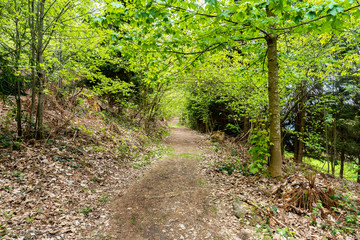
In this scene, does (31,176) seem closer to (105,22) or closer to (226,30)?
(105,22)

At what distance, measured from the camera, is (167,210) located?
175 inches

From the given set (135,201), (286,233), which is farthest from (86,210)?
(286,233)

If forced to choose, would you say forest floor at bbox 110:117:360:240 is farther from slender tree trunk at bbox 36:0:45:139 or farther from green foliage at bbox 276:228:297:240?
slender tree trunk at bbox 36:0:45:139

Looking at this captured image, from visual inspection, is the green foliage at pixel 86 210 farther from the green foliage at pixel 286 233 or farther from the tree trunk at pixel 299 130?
the tree trunk at pixel 299 130

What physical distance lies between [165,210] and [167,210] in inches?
2.1

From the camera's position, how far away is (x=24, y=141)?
561 centimetres

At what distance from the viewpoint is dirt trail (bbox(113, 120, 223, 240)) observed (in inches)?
145

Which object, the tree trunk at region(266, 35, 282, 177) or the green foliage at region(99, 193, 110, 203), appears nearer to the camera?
the green foliage at region(99, 193, 110, 203)

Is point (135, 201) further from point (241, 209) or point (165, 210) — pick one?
point (241, 209)

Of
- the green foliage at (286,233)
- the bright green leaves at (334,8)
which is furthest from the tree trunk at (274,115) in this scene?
the bright green leaves at (334,8)

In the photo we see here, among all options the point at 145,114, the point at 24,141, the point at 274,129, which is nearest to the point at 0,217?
the point at 24,141

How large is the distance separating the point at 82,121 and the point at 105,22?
6359mm

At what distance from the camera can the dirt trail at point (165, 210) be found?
12.0 ft

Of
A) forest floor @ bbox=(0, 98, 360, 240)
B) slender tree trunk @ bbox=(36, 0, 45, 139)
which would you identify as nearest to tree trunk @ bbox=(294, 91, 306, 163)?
forest floor @ bbox=(0, 98, 360, 240)
